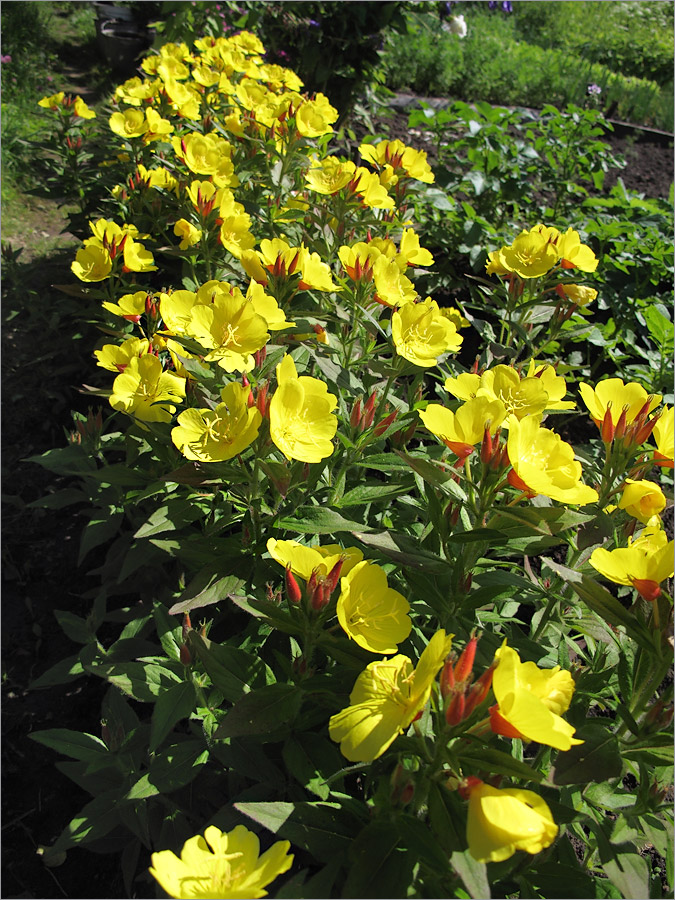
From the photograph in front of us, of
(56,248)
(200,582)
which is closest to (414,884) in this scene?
(200,582)

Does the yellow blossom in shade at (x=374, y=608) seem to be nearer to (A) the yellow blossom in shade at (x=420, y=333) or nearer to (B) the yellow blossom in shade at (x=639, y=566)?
(B) the yellow blossom in shade at (x=639, y=566)

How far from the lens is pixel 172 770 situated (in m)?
1.46

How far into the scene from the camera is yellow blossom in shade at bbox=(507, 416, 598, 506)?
46.1 inches

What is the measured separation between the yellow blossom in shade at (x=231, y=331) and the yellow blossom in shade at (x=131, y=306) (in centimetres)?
53

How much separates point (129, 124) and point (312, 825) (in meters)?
2.93

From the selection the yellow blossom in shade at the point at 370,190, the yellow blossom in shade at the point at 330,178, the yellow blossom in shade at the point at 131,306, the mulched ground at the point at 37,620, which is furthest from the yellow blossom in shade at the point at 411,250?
the mulched ground at the point at 37,620

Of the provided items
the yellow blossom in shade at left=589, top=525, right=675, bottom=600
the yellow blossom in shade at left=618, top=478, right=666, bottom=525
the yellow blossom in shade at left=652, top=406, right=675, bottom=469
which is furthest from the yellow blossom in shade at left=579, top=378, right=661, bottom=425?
the yellow blossom in shade at left=589, top=525, right=675, bottom=600

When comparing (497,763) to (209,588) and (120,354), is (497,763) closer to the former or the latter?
(209,588)

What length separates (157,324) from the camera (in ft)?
6.78

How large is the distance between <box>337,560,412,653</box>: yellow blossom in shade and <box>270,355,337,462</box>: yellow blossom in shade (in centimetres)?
27

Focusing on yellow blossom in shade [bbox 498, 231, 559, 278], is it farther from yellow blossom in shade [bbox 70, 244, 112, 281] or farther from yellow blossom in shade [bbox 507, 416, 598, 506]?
yellow blossom in shade [bbox 70, 244, 112, 281]

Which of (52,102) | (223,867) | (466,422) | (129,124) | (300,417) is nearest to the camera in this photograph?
(223,867)

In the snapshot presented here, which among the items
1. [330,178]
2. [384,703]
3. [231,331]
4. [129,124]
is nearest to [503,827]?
[384,703]

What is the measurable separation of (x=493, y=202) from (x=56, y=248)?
304 centimetres
